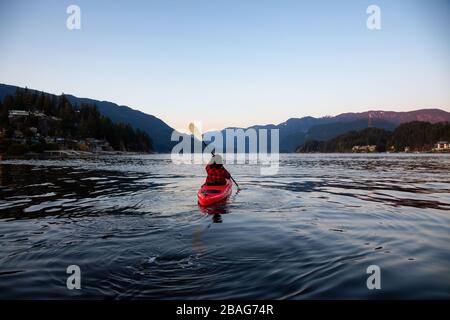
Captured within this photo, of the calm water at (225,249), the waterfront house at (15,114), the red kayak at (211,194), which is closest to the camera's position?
the calm water at (225,249)

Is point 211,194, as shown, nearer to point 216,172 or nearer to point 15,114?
point 216,172

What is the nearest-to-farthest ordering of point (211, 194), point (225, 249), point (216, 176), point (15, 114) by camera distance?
point (225, 249) < point (211, 194) < point (216, 176) < point (15, 114)

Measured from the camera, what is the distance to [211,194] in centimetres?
1948

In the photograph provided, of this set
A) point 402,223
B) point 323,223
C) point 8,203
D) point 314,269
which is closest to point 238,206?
point 323,223

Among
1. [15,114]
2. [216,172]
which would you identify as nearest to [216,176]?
[216,172]

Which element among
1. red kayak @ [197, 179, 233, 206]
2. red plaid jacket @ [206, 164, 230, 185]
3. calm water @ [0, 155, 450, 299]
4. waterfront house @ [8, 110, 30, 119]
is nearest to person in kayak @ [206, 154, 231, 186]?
red plaid jacket @ [206, 164, 230, 185]

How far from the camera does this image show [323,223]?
577 inches

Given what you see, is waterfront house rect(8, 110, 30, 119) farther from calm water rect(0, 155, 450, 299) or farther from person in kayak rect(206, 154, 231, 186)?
person in kayak rect(206, 154, 231, 186)

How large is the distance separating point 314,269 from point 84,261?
255 inches

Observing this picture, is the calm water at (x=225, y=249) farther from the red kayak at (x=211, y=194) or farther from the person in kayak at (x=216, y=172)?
the person in kayak at (x=216, y=172)

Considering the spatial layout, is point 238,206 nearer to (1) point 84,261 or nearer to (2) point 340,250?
(2) point 340,250

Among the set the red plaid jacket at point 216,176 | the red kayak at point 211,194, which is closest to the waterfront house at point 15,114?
the red plaid jacket at point 216,176

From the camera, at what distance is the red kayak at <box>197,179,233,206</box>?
19175mm

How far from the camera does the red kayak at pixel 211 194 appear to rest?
62.9 feet
